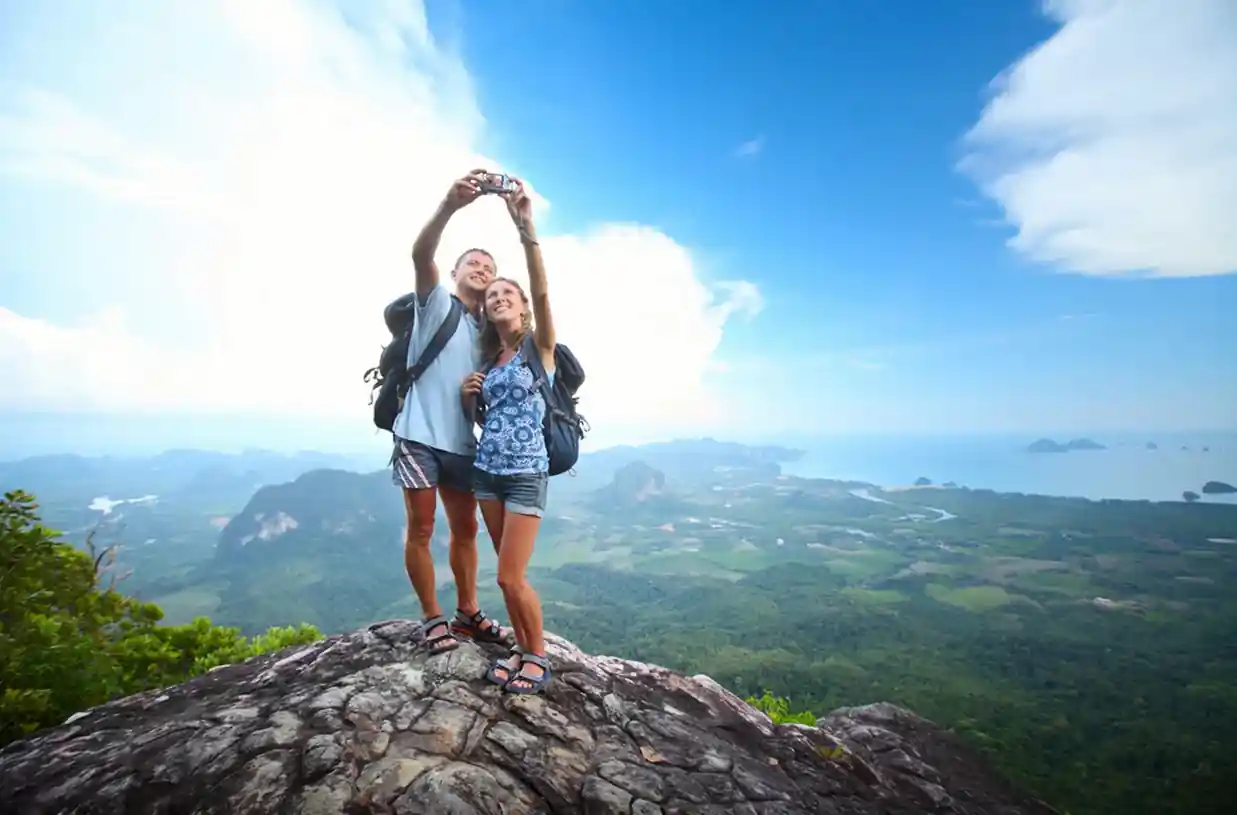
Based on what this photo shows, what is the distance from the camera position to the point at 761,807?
395 centimetres

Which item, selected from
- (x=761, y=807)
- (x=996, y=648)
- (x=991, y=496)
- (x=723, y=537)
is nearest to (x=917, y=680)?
(x=996, y=648)

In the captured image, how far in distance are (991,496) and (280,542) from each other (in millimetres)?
145797

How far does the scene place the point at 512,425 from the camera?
4.12 m

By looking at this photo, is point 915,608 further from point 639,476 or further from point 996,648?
point 639,476

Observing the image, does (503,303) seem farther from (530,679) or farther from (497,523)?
(530,679)

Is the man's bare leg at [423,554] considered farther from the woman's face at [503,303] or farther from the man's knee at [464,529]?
the woman's face at [503,303]

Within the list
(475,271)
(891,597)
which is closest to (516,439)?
(475,271)

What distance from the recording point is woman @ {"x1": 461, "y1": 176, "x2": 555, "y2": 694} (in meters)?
4.07

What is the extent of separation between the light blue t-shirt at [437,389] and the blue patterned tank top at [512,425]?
0.24 meters

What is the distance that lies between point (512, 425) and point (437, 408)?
23.9 inches

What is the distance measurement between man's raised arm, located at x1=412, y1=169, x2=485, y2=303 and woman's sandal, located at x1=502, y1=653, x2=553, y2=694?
8.90ft

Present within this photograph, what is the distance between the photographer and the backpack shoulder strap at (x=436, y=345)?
4285 millimetres

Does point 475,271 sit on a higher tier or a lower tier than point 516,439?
higher

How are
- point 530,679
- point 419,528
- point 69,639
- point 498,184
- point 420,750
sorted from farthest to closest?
point 69,639 → point 419,528 → point 530,679 → point 498,184 → point 420,750
